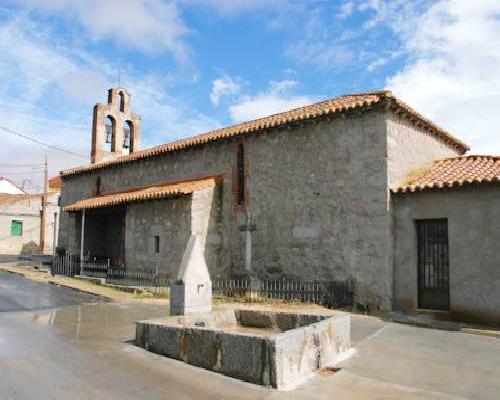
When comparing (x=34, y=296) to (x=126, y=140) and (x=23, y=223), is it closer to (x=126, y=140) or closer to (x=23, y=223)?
(x=126, y=140)

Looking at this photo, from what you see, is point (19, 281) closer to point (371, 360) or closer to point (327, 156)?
point (327, 156)

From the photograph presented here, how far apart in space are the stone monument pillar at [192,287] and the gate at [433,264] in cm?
597

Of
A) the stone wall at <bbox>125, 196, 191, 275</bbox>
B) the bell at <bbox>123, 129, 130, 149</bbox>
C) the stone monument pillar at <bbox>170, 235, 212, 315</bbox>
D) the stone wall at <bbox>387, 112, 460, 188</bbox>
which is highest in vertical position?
the bell at <bbox>123, 129, 130, 149</bbox>

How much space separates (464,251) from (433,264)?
0.99 m

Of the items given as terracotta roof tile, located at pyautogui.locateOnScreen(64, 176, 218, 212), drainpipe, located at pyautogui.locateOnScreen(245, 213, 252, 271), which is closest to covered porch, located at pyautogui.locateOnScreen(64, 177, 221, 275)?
terracotta roof tile, located at pyautogui.locateOnScreen(64, 176, 218, 212)

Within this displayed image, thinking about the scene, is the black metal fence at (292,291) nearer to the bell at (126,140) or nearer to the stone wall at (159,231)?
the stone wall at (159,231)

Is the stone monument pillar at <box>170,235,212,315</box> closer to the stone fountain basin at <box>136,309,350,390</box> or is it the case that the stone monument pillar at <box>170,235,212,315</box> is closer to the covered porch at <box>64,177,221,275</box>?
the stone fountain basin at <box>136,309,350,390</box>

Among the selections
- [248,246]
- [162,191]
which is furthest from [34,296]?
[248,246]

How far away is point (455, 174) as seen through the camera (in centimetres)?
1145

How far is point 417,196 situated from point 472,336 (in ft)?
12.0

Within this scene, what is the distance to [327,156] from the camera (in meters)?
12.9

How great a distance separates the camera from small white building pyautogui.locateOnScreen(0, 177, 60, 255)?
119 feet

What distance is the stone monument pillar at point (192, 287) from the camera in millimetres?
7938

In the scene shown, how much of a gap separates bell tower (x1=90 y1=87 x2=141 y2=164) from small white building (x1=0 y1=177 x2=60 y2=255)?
45.8ft
